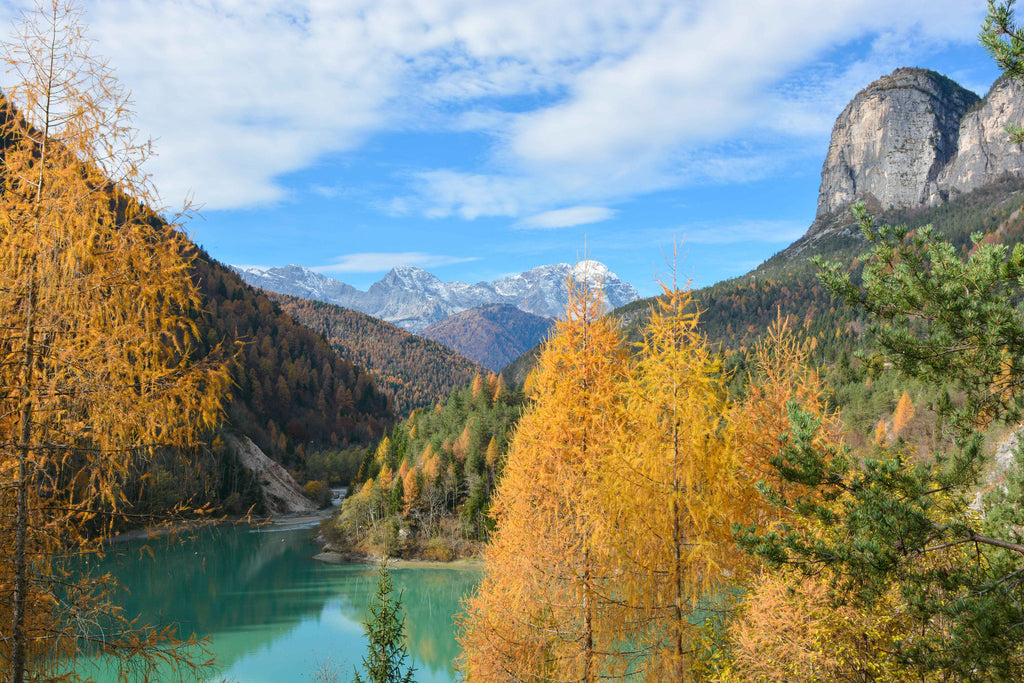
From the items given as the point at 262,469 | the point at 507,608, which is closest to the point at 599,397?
the point at 507,608

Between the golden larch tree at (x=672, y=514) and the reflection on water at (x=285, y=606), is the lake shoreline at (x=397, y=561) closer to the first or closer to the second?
the reflection on water at (x=285, y=606)

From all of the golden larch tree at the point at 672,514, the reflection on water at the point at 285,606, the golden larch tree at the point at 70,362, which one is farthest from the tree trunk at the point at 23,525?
the reflection on water at the point at 285,606

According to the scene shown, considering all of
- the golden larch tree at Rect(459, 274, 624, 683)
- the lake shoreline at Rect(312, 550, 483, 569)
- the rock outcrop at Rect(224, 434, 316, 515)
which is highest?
the golden larch tree at Rect(459, 274, 624, 683)

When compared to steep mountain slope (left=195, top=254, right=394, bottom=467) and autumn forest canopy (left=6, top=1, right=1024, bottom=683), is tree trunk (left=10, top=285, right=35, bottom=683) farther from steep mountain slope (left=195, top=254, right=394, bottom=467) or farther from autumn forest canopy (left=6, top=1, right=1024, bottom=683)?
steep mountain slope (left=195, top=254, right=394, bottom=467)

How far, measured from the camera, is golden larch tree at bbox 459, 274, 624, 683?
30.6 feet

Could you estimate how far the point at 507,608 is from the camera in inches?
405

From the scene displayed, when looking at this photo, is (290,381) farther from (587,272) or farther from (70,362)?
(70,362)

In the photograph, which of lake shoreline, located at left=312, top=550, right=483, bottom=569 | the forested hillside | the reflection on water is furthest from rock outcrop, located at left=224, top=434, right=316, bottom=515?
lake shoreline, located at left=312, top=550, right=483, bottom=569

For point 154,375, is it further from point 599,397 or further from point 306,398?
point 306,398

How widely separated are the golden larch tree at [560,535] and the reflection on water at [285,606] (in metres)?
20.8

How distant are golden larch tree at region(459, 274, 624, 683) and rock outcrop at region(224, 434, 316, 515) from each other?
88.7 metres

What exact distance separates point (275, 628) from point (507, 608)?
1492 inches

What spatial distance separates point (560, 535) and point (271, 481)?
96913 millimetres

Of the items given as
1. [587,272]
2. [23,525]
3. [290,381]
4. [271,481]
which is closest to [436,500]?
[271,481]
